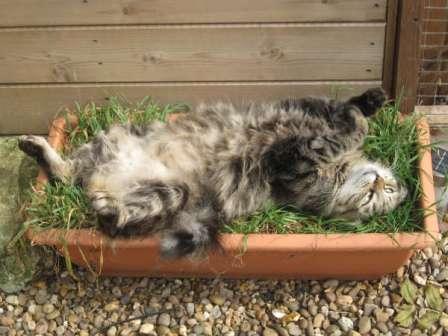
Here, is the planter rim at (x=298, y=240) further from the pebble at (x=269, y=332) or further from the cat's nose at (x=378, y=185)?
the pebble at (x=269, y=332)

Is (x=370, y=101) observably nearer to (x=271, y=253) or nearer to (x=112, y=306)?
(x=271, y=253)

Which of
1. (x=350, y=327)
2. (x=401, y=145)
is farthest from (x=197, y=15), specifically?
(x=350, y=327)

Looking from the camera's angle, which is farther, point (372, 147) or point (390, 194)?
point (372, 147)

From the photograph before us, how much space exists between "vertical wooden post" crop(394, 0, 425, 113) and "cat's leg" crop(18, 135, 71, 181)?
1583 millimetres

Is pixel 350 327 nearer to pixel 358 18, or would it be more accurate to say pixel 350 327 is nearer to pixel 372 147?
pixel 372 147

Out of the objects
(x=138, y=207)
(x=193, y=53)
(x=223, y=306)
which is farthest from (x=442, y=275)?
(x=193, y=53)

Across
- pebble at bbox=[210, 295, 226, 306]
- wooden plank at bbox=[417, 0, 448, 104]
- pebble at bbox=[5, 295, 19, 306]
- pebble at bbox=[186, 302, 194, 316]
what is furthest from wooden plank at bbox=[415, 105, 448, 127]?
pebble at bbox=[5, 295, 19, 306]

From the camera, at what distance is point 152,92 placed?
286cm

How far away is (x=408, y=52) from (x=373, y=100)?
1.05ft

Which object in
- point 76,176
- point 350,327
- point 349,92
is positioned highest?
point 349,92

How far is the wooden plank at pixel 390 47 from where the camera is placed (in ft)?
8.46

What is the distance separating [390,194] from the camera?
2.39 meters

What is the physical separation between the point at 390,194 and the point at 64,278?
4.84 feet

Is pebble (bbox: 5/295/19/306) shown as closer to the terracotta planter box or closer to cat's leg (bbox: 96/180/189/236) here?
the terracotta planter box
